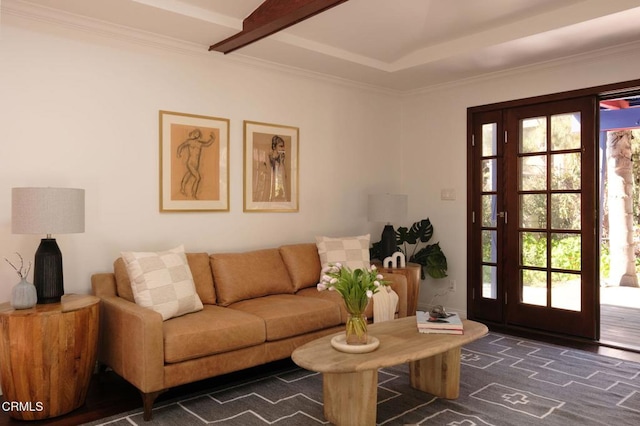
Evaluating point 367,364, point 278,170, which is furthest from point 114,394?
point 278,170

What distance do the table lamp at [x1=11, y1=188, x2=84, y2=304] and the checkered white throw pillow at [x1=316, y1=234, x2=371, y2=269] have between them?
2.08m

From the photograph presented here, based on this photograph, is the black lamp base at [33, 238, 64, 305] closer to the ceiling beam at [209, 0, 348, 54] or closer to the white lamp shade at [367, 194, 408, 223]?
the ceiling beam at [209, 0, 348, 54]

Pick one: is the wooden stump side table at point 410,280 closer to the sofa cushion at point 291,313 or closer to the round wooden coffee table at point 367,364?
the sofa cushion at point 291,313

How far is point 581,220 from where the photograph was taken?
435 cm

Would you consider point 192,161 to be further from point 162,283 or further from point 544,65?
point 544,65

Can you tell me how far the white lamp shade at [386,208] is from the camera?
4812 mm

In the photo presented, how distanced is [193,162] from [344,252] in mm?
Result: 1516

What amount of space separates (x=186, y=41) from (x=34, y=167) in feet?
4.78

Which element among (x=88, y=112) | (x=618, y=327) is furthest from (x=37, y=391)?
(x=618, y=327)

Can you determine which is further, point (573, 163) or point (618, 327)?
point (618, 327)

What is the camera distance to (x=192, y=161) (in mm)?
3994

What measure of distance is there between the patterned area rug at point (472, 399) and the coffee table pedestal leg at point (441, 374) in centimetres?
5

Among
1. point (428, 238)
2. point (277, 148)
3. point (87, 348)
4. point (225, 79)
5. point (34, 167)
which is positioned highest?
point (225, 79)

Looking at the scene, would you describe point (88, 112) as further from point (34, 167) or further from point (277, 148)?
point (277, 148)
